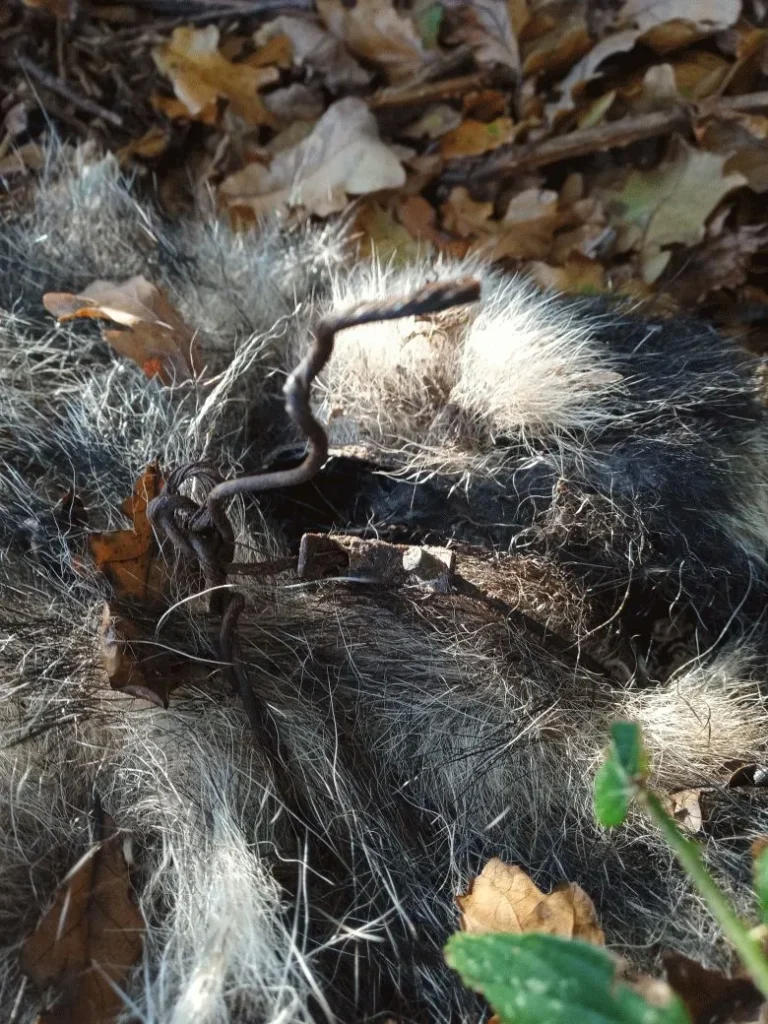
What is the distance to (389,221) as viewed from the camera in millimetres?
1564

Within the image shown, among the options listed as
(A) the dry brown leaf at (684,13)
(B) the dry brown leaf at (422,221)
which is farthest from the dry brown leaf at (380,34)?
(A) the dry brown leaf at (684,13)

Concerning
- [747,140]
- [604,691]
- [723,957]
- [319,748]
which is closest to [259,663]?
[319,748]

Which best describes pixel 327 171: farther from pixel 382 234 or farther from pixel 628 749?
pixel 628 749

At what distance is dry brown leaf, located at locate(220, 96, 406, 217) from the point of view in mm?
1525

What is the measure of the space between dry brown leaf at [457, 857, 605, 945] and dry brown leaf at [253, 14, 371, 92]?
4.59 ft

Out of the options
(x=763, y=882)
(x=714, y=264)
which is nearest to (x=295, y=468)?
(x=763, y=882)

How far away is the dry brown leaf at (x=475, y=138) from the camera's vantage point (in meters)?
1.57

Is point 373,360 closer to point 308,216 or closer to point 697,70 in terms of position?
point 308,216

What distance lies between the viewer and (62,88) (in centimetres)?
162

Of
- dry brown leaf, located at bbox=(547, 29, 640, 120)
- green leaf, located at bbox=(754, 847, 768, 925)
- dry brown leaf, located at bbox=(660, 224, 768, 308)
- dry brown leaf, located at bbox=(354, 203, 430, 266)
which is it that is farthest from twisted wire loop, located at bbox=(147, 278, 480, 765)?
dry brown leaf, located at bbox=(547, 29, 640, 120)

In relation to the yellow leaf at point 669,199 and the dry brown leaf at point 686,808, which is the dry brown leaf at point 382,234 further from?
the dry brown leaf at point 686,808

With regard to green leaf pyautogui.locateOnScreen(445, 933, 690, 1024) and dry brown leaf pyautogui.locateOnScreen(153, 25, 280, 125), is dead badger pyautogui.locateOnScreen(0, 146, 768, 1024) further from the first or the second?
dry brown leaf pyautogui.locateOnScreen(153, 25, 280, 125)

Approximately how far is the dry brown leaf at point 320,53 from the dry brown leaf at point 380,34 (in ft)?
0.07

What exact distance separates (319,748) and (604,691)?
317 mm
